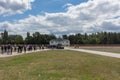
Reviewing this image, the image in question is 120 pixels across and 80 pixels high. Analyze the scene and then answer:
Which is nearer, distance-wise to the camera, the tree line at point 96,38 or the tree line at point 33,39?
the tree line at point 33,39

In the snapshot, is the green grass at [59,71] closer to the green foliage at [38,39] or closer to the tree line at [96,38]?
the green foliage at [38,39]

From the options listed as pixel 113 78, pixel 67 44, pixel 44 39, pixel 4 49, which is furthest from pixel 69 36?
pixel 113 78

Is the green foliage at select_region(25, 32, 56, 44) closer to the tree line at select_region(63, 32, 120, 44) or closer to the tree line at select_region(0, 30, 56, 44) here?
the tree line at select_region(0, 30, 56, 44)

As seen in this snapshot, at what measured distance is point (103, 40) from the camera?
181875 millimetres

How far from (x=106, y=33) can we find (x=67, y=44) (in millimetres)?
48772

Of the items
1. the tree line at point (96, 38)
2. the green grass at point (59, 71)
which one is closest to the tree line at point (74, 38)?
the tree line at point (96, 38)

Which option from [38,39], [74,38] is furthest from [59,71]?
[74,38]

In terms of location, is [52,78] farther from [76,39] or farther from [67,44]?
[76,39]

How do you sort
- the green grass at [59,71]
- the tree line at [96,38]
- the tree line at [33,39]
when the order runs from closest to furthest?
1. the green grass at [59,71]
2. the tree line at [33,39]
3. the tree line at [96,38]

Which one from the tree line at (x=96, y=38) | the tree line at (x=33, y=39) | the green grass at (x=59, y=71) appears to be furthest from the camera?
the tree line at (x=96, y=38)

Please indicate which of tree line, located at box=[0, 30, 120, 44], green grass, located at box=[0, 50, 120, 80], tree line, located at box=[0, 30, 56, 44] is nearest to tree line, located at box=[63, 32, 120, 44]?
tree line, located at box=[0, 30, 120, 44]

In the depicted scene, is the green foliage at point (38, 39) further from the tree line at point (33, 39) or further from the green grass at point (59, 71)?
the green grass at point (59, 71)

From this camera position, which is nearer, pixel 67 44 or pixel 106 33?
pixel 67 44

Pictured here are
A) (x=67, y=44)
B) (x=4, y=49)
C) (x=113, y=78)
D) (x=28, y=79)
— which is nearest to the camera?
(x=28, y=79)
